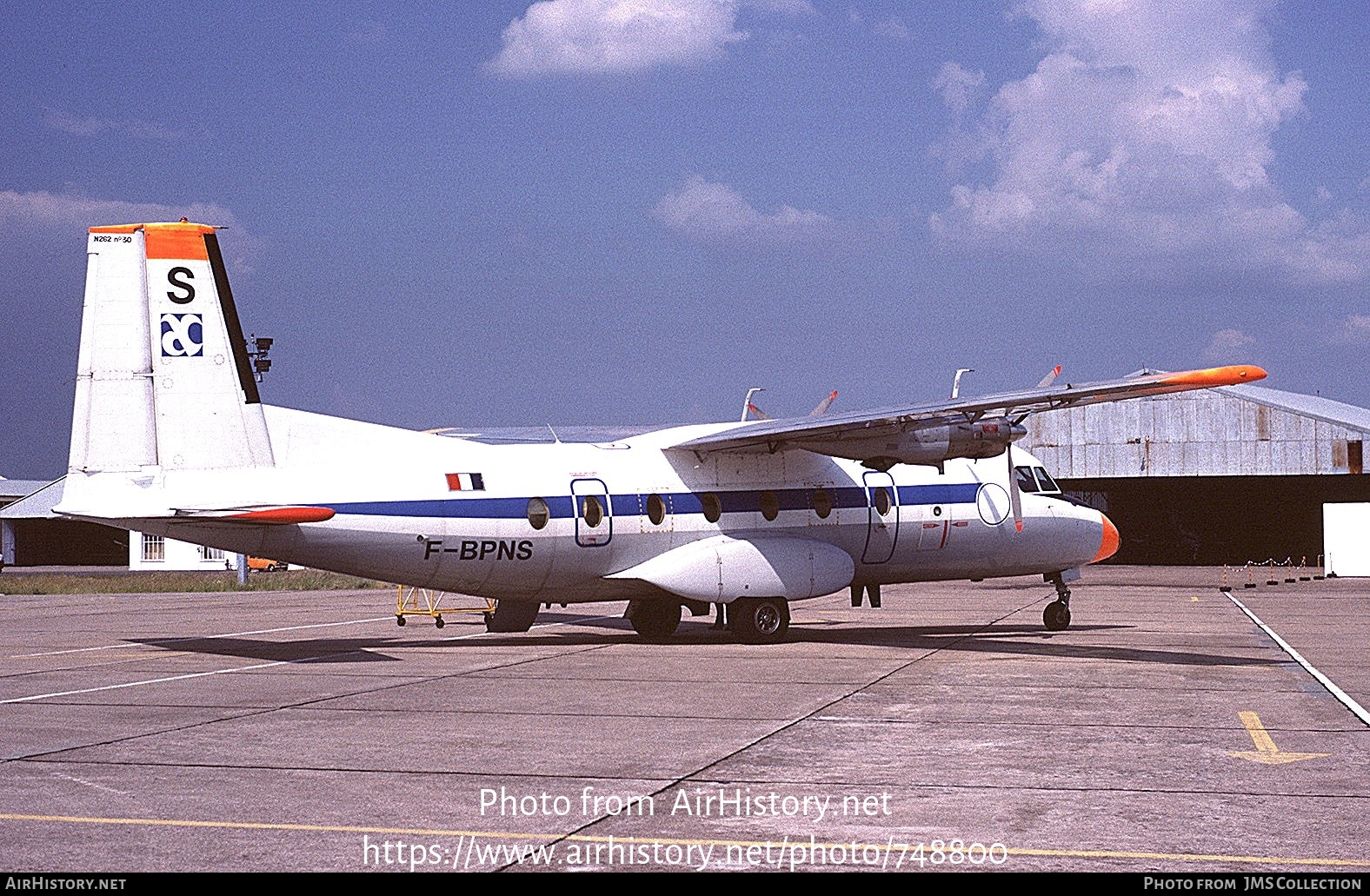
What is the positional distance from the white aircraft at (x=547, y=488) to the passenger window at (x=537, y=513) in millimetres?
32

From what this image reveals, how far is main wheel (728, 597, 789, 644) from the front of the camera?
76.0 ft

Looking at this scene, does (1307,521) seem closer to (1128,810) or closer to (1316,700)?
(1316,700)

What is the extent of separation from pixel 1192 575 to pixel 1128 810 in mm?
49343

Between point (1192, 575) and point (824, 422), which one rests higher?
point (824, 422)

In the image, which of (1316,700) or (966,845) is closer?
(966,845)

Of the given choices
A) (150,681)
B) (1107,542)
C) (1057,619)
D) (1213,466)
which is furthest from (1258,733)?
(1213,466)

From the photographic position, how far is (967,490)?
2552 centimetres

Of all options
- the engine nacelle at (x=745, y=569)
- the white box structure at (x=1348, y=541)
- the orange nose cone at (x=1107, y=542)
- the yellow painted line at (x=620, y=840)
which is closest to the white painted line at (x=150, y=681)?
the engine nacelle at (x=745, y=569)

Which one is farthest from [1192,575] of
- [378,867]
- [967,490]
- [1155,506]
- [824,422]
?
[378,867]

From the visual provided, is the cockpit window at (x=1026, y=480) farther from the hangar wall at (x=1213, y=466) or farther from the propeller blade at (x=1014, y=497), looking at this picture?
the hangar wall at (x=1213, y=466)

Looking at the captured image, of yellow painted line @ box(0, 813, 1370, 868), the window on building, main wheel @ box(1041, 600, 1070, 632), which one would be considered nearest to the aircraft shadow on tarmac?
main wheel @ box(1041, 600, 1070, 632)

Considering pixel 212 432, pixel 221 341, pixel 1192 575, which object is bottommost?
pixel 1192 575

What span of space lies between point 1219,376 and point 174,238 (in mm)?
13723

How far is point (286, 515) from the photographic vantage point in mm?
19109
